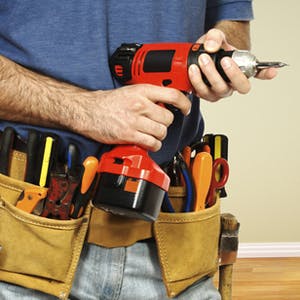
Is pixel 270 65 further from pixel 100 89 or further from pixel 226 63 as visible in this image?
pixel 100 89

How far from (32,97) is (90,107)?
10 centimetres

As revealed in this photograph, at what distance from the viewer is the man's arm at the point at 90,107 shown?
88cm

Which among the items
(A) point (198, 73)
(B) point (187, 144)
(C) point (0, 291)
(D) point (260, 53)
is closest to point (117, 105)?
(A) point (198, 73)

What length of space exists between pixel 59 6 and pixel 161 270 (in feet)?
1.74

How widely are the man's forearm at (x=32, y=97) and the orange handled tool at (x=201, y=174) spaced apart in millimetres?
272

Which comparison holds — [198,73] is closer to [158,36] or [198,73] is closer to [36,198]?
[158,36]

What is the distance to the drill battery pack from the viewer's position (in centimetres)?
83

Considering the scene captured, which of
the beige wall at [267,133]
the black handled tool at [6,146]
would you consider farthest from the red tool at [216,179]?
the beige wall at [267,133]

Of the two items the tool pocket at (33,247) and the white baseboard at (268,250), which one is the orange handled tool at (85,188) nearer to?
the tool pocket at (33,247)

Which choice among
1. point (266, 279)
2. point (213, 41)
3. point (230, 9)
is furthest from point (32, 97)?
point (266, 279)

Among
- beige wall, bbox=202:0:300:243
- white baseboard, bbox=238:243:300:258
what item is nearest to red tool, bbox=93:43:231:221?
beige wall, bbox=202:0:300:243

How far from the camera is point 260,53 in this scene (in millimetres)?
2965

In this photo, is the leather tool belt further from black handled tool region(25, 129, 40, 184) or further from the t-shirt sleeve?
the t-shirt sleeve

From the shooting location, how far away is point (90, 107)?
3.01ft
